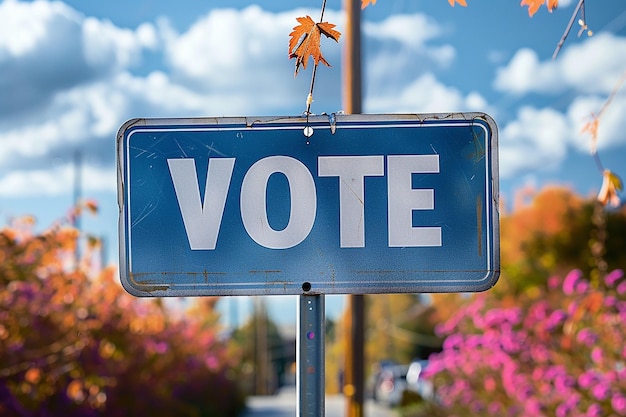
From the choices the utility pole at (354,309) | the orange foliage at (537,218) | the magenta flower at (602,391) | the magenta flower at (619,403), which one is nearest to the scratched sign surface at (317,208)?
the magenta flower at (619,403)

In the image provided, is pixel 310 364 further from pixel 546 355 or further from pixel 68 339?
pixel 546 355

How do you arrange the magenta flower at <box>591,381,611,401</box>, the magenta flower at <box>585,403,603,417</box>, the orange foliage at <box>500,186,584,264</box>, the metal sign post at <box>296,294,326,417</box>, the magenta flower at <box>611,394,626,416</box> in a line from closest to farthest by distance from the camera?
the metal sign post at <box>296,294,326,417</box>, the magenta flower at <box>611,394,626,416</box>, the magenta flower at <box>591,381,611,401</box>, the magenta flower at <box>585,403,603,417</box>, the orange foliage at <box>500,186,584,264</box>

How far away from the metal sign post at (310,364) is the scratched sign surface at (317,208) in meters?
0.07

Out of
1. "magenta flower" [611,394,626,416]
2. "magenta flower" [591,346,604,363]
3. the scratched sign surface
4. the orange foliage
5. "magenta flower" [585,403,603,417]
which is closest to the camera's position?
the scratched sign surface

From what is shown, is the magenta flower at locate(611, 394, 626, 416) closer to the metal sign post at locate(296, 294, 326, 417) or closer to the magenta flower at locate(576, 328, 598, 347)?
the magenta flower at locate(576, 328, 598, 347)

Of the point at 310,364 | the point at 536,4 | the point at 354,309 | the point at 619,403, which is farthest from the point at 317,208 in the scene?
the point at 354,309

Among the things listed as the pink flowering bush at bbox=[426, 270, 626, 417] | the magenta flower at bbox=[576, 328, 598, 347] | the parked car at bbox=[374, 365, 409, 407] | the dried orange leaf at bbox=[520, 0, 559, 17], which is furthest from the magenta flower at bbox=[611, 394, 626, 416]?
the parked car at bbox=[374, 365, 409, 407]

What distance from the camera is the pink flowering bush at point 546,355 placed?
8.04 metres

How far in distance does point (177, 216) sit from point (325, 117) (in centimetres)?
38

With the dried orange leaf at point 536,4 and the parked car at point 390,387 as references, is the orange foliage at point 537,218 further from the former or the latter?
the dried orange leaf at point 536,4

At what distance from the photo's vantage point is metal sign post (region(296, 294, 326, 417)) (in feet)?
6.64

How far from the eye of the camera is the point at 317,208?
2139 mm

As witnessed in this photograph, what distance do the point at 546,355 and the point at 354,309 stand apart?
2.77m

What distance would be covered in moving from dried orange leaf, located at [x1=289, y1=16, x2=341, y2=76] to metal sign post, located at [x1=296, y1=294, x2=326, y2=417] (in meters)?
0.68
